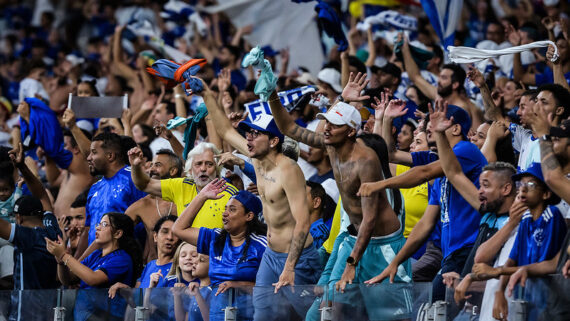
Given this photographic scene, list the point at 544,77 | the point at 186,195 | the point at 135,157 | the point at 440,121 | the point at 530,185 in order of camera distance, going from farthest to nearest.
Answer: the point at 544,77 < the point at 186,195 < the point at 135,157 < the point at 440,121 < the point at 530,185

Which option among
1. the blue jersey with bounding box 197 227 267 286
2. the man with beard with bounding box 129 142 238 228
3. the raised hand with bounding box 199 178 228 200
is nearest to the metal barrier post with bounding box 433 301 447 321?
the blue jersey with bounding box 197 227 267 286

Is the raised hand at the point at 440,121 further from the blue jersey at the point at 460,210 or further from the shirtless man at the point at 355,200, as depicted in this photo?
the shirtless man at the point at 355,200

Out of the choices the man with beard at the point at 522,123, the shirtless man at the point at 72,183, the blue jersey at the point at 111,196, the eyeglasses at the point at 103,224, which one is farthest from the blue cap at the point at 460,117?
→ the shirtless man at the point at 72,183

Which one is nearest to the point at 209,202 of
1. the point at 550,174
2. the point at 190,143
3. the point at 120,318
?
the point at 190,143

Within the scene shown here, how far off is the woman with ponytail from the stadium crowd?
0.01m

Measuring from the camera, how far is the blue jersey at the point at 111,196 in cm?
1023

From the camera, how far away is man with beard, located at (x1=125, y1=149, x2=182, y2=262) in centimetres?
1022

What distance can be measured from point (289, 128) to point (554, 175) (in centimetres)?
276

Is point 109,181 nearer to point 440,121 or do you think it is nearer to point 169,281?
point 169,281

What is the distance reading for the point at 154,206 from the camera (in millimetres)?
10312

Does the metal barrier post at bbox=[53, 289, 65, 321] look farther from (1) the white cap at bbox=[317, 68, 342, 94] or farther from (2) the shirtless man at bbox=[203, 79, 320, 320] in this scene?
(1) the white cap at bbox=[317, 68, 342, 94]

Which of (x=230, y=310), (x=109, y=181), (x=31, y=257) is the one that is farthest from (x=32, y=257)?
(x=230, y=310)

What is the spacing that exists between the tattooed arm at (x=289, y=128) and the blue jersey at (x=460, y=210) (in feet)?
3.88

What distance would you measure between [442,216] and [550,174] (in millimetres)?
1563
